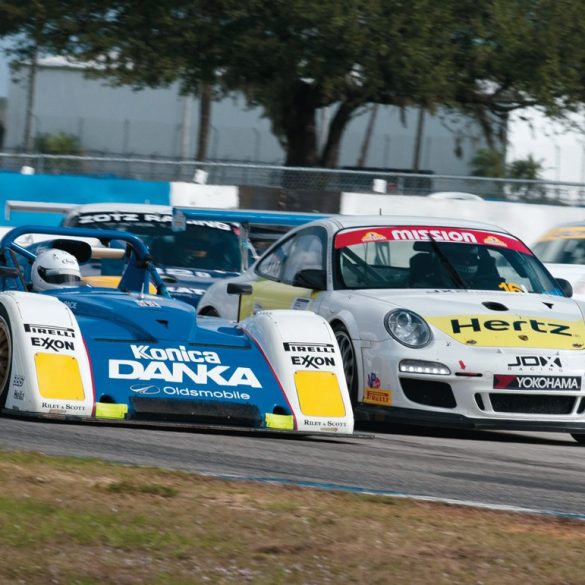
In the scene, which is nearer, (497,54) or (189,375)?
(189,375)

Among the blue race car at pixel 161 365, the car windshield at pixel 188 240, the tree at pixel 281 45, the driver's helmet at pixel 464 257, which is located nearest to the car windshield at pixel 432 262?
the driver's helmet at pixel 464 257

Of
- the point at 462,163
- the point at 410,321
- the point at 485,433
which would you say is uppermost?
the point at 462,163

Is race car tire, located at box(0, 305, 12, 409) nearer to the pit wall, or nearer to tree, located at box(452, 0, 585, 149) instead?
the pit wall

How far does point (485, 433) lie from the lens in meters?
8.87

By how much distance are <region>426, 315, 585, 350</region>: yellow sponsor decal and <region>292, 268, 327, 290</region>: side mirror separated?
40.8 inches

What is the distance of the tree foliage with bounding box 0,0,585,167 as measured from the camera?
2648cm

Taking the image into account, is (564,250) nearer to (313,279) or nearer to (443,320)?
(313,279)

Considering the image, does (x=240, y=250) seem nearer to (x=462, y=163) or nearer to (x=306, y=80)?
(x=306, y=80)

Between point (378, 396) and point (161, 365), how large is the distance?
4.63ft

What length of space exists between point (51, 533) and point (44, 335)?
295cm

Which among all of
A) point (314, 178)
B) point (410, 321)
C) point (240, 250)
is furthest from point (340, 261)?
point (314, 178)

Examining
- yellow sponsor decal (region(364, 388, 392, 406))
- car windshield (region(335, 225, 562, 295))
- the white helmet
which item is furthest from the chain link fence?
yellow sponsor decal (region(364, 388, 392, 406))

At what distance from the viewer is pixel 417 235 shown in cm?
944

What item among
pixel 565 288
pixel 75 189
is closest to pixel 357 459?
pixel 565 288
